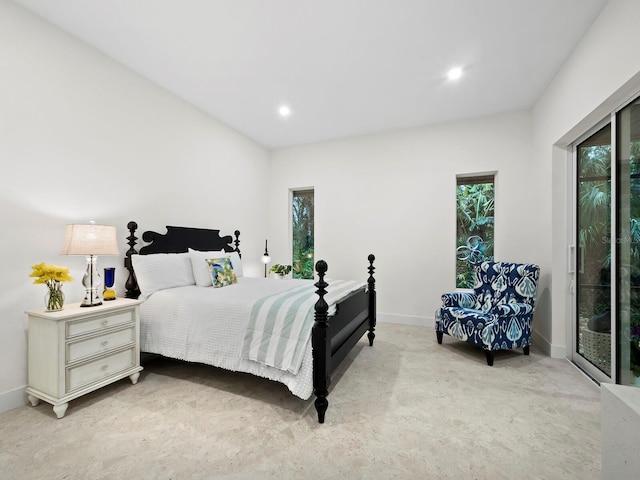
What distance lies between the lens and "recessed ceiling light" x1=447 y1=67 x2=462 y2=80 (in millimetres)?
2777

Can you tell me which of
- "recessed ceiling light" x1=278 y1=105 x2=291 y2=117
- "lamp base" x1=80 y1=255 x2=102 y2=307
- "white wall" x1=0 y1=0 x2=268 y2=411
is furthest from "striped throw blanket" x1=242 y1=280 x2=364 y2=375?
"recessed ceiling light" x1=278 y1=105 x2=291 y2=117

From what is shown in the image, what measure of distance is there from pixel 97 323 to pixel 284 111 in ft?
10.2

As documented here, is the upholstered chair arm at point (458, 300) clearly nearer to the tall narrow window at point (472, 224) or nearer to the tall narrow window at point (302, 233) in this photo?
the tall narrow window at point (472, 224)

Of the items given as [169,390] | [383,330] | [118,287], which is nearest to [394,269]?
[383,330]

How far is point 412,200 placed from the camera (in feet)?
13.7

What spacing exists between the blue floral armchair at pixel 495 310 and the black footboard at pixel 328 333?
40.9 inches

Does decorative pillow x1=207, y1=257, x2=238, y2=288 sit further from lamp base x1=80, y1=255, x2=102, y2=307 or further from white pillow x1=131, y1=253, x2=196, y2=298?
lamp base x1=80, y1=255, x2=102, y2=307

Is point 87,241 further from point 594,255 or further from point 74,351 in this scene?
point 594,255

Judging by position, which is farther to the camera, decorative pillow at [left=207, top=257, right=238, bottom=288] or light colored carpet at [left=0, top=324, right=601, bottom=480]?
decorative pillow at [left=207, top=257, right=238, bottom=288]

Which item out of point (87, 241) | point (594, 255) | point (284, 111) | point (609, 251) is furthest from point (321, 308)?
point (284, 111)

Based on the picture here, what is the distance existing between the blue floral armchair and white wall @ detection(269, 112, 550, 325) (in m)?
0.41

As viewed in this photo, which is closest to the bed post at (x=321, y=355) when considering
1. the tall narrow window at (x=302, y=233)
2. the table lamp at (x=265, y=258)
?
the table lamp at (x=265, y=258)

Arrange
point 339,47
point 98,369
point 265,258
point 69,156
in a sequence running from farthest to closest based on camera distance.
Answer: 1. point 265,258
2. point 339,47
3. point 69,156
4. point 98,369

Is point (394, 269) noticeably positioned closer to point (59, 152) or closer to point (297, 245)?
point (297, 245)
